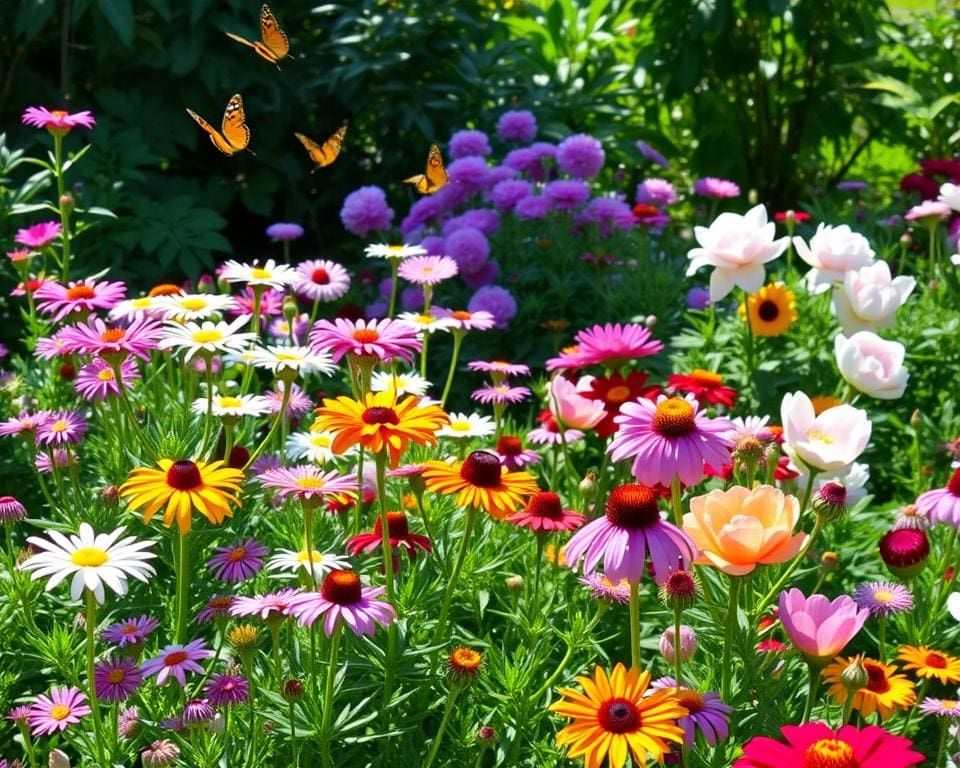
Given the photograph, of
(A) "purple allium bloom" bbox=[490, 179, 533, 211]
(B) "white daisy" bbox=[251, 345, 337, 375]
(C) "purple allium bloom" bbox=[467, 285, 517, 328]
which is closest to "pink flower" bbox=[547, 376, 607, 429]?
(B) "white daisy" bbox=[251, 345, 337, 375]

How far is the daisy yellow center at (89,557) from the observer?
1.45 meters

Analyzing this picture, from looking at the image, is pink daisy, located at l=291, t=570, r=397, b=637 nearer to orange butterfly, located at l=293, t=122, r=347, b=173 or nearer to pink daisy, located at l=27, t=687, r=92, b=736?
pink daisy, located at l=27, t=687, r=92, b=736

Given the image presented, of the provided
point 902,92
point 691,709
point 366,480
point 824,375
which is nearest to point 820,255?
point 824,375

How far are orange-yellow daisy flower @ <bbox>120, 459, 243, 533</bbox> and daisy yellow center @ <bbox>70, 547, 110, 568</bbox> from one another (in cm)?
8

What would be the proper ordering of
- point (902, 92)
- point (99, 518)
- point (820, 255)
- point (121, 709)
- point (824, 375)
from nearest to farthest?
1. point (121, 709)
2. point (99, 518)
3. point (820, 255)
4. point (824, 375)
5. point (902, 92)

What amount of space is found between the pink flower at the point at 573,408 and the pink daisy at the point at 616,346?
147 millimetres

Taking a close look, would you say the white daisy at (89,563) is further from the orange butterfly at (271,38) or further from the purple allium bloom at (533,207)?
the purple allium bloom at (533,207)

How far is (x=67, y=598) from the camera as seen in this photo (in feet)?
6.65

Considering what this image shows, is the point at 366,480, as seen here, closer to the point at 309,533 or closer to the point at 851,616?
the point at 309,533

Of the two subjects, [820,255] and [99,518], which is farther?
[820,255]

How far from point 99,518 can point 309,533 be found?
2.06ft

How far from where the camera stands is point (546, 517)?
5.82 ft

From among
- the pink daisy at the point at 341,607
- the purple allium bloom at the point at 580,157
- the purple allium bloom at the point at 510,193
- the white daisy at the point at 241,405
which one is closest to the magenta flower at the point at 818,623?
the pink daisy at the point at 341,607

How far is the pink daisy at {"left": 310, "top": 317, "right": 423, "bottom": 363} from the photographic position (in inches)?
65.9
